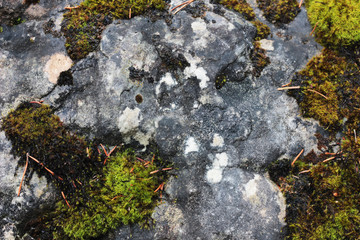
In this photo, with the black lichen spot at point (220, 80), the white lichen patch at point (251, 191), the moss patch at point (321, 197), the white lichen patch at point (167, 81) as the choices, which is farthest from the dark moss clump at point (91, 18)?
the moss patch at point (321, 197)

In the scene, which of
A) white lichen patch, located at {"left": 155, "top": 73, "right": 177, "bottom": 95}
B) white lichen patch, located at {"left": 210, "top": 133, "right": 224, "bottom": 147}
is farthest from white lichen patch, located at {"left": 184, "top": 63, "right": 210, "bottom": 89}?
white lichen patch, located at {"left": 210, "top": 133, "right": 224, "bottom": 147}

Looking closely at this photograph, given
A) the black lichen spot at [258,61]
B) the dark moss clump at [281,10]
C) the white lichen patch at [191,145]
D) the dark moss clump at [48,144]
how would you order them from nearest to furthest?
the dark moss clump at [48,144] < the white lichen patch at [191,145] < the black lichen spot at [258,61] < the dark moss clump at [281,10]

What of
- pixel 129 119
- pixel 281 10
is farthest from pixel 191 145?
pixel 281 10

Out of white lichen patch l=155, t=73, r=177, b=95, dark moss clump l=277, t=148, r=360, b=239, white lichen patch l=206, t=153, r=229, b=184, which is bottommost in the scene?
dark moss clump l=277, t=148, r=360, b=239

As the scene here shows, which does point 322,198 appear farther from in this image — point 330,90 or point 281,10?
point 281,10

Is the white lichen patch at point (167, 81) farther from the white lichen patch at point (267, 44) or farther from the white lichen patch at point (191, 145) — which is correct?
the white lichen patch at point (267, 44)

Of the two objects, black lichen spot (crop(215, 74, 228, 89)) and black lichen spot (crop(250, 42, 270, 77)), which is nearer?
black lichen spot (crop(215, 74, 228, 89))

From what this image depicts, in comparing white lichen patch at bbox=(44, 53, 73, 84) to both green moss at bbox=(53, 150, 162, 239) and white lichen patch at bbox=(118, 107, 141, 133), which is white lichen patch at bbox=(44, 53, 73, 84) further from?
green moss at bbox=(53, 150, 162, 239)
